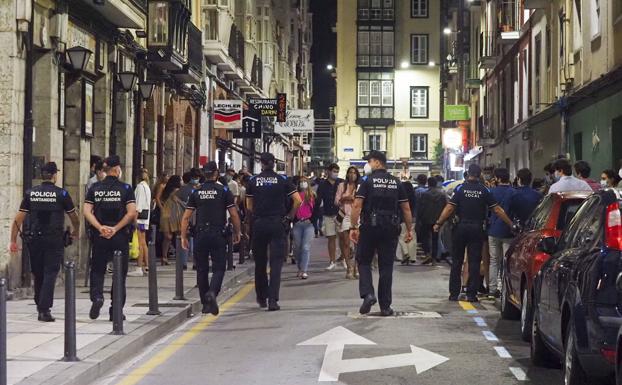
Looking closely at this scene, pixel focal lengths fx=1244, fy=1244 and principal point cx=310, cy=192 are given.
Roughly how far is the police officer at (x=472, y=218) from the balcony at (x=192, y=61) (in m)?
14.6

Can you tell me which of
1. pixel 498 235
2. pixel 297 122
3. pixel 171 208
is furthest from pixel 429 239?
pixel 297 122

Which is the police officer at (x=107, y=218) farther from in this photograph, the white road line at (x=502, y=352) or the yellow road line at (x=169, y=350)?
the white road line at (x=502, y=352)

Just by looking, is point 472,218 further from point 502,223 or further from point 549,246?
point 549,246

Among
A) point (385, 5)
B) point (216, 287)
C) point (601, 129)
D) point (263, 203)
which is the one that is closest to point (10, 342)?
point (216, 287)

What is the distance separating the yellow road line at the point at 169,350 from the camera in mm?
10273

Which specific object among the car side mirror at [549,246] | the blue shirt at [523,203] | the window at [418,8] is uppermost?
the window at [418,8]

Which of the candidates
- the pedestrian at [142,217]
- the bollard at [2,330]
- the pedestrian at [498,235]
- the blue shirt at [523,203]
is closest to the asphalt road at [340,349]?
the pedestrian at [498,235]

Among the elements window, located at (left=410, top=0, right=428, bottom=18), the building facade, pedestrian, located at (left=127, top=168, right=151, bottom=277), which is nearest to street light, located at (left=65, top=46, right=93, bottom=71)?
pedestrian, located at (left=127, top=168, right=151, bottom=277)

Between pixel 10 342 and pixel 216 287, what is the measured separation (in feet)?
11.8

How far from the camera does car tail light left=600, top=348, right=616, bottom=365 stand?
294 inches

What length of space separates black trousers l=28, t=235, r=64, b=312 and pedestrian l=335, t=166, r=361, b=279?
8425mm

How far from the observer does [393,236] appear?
582 inches

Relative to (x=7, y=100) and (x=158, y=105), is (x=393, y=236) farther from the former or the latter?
(x=158, y=105)

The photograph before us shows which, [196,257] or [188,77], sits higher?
[188,77]
